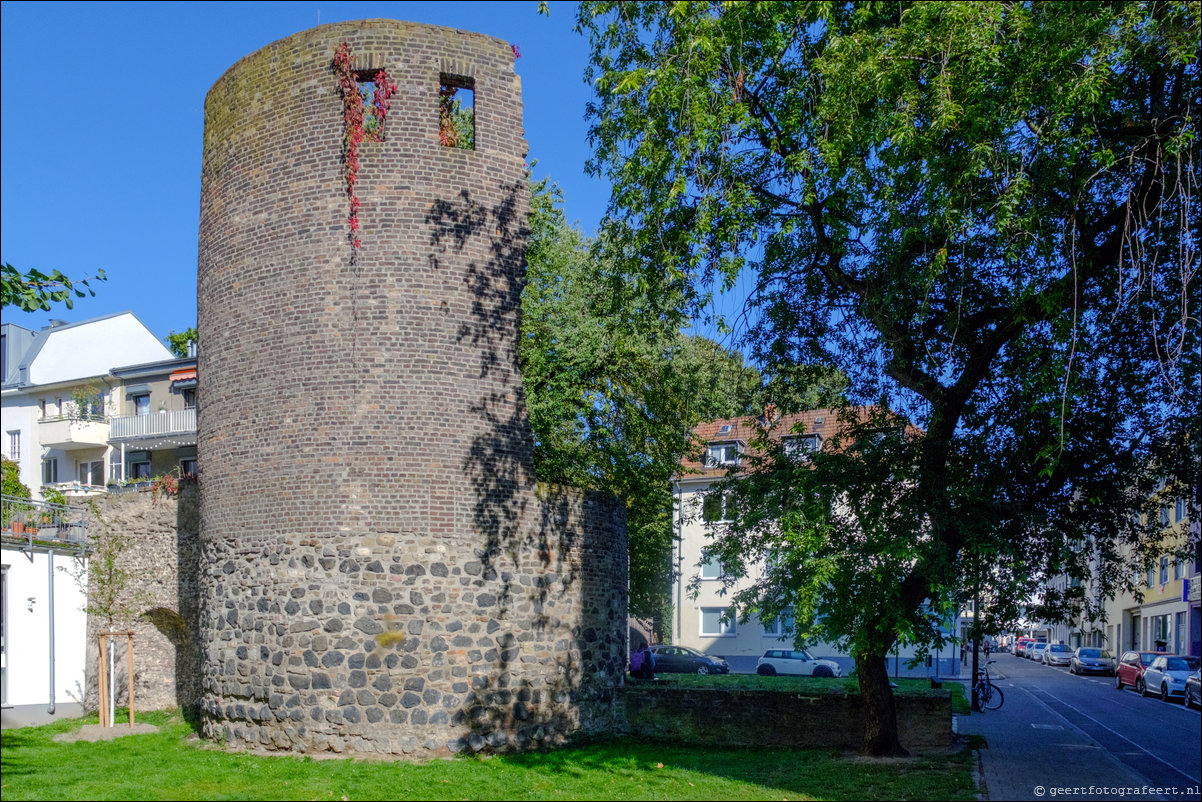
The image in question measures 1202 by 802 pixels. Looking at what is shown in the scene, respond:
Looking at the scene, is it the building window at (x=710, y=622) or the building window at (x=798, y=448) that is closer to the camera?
the building window at (x=798, y=448)

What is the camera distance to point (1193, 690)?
26.8 metres

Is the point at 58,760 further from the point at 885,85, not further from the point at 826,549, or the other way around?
the point at 885,85

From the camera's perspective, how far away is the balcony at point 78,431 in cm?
4234

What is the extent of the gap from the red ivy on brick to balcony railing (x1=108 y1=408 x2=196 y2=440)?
26.0 metres

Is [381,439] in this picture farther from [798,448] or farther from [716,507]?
[798,448]

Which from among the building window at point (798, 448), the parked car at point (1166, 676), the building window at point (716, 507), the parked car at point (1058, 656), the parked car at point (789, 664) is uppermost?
the building window at point (798, 448)

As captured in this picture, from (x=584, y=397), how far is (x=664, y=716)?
7.85 metres

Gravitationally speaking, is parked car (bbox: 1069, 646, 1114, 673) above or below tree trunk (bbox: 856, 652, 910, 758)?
Answer: below

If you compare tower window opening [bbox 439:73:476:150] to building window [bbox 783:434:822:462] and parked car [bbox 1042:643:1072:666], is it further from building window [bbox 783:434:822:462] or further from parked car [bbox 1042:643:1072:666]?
parked car [bbox 1042:643:1072:666]

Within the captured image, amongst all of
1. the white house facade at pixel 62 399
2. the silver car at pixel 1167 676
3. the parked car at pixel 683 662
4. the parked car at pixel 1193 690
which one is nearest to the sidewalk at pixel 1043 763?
the parked car at pixel 1193 690

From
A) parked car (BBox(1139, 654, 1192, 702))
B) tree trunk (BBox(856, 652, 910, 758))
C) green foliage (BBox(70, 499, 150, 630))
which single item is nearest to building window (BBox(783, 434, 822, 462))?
tree trunk (BBox(856, 652, 910, 758))

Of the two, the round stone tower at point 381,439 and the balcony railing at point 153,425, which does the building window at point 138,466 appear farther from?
the round stone tower at point 381,439

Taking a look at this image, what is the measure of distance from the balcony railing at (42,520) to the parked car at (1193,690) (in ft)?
84.7

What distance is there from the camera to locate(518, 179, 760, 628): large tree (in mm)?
21734
